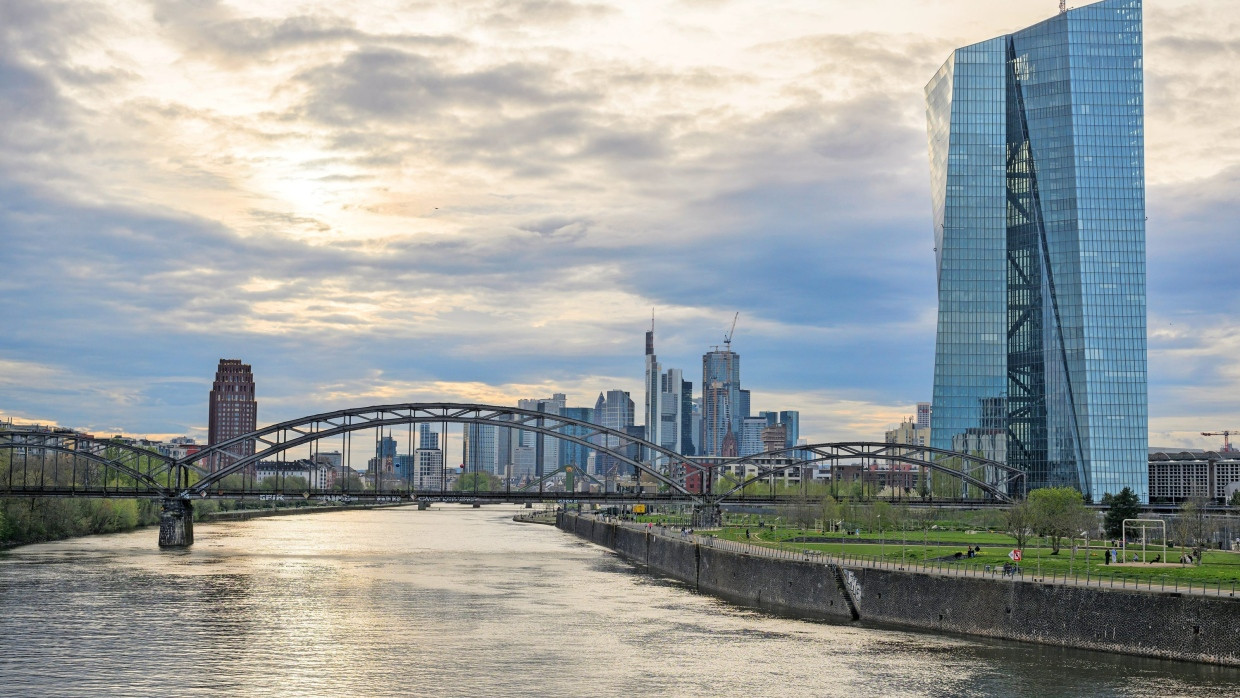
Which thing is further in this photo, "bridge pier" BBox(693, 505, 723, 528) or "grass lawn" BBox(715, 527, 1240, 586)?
"bridge pier" BBox(693, 505, 723, 528)

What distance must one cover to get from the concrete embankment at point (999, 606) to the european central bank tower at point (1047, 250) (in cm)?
9768

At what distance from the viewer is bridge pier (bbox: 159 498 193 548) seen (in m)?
127

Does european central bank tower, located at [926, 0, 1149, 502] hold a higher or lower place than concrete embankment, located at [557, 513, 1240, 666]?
higher

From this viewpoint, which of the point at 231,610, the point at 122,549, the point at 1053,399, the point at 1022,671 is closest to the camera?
the point at 1022,671

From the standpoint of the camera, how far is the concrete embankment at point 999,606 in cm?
4881

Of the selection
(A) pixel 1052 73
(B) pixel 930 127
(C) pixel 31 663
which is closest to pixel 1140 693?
(C) pixel 31 663

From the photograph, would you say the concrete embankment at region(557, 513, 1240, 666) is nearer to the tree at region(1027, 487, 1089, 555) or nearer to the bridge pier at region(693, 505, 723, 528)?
the tree at region(1027, 487, 1089, 555)

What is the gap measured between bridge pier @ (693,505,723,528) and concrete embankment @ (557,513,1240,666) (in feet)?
184

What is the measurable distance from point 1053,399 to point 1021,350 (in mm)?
10383

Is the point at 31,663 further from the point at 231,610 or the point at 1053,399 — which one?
the point at 1053,399

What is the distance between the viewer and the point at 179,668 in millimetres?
50344

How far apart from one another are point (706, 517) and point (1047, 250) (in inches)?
2510

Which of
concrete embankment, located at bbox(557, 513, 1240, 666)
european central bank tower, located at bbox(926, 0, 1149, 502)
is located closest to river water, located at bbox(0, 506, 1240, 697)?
concrete embankment, located at bbox(557, 513, 1240, 666)

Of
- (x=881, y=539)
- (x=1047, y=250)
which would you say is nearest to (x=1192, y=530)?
(x=881, y=539)
